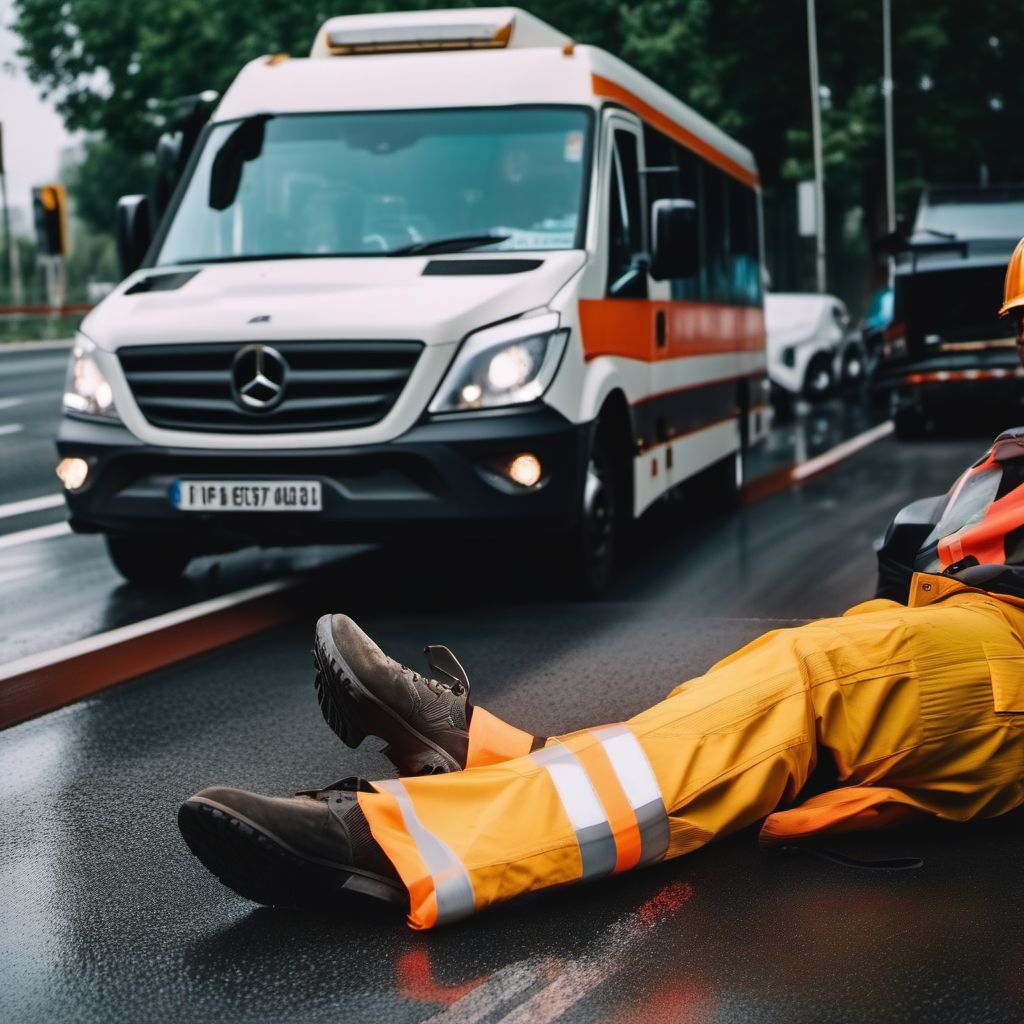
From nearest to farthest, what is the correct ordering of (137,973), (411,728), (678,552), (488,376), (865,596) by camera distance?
(137,973)
(411,728)
(488,376)
(865,596)
(678,552)

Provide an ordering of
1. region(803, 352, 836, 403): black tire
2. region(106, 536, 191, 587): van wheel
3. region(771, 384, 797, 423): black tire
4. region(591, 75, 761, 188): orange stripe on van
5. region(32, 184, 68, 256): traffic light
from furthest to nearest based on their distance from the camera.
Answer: region(32, 184, 68, 256): traffic light, region(803, 352, 836, 403): black tire, region(771, 384, 797, 423): black tire, region(591, 75, 761, 188): orange stripe on van, region(106, 536, 191, 587): van wheel

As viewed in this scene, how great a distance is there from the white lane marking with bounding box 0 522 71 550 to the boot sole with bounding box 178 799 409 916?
6.77m

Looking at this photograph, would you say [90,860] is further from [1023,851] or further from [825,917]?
[1023,851]

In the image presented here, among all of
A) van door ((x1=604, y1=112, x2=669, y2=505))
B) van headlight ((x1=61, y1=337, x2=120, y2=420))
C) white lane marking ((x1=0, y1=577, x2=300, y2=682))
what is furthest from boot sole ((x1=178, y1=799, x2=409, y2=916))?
van door ((x1=604, y1=112, x2=669, y2=505))

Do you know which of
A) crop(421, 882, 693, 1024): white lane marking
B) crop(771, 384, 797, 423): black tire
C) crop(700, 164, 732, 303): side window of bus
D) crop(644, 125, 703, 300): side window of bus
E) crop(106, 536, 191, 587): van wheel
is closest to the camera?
crop(421, 882, 693, 1024): white lane marking

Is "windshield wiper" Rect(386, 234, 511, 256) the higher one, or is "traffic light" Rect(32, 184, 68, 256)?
"traffic light" Rect(32, 184, 68, 256)

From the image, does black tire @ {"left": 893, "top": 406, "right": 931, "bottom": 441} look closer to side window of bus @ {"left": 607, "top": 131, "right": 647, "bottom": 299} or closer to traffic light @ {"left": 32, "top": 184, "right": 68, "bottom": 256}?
side window of bus @ {"left": 607, "top": 131, "right": 647, "bottom": 299}

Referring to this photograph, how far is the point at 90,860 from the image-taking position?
416 cm

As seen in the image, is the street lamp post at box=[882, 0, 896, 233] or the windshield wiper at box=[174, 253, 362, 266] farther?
the street lamp post at box=[882, 0, 896, 233]

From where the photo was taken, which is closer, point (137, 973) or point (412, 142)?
point (137, 973)

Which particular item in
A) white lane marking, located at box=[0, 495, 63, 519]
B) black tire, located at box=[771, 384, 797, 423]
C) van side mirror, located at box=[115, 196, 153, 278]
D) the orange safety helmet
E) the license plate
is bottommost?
black tire, located at box=[771, 384, 797, 423]

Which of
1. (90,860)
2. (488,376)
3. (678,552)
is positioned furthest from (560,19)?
(90,860)

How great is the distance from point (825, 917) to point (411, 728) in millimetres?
994

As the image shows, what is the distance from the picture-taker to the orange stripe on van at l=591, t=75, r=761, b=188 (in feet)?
28.0
